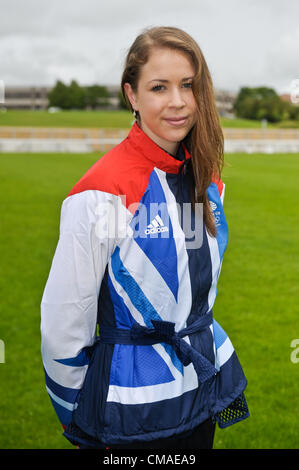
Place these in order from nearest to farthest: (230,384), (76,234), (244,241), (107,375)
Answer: (76,234) → (107,375) → (230,384) → (244,241)

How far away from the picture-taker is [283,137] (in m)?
46.2

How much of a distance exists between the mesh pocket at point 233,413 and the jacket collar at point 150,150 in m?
0.97

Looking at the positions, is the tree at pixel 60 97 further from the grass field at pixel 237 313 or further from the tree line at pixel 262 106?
the grass field at pixel 237 313

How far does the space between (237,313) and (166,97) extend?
4.57 metres

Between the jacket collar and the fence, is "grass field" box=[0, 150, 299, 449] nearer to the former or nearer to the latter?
the jacket collar

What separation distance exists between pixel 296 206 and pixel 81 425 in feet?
38.9

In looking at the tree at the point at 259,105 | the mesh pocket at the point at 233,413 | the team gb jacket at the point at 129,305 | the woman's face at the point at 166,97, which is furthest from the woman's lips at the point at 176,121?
the tree at the point at 259,105

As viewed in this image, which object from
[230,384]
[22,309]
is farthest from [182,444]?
[22,309]

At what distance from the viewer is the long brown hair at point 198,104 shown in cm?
189

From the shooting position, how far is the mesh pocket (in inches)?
83.4

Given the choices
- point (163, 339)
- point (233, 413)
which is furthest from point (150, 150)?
point (233, 413)

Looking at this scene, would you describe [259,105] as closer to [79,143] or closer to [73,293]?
[79,143]

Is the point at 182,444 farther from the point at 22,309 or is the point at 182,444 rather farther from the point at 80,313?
the point at 22,309

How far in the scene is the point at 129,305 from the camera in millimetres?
1914
